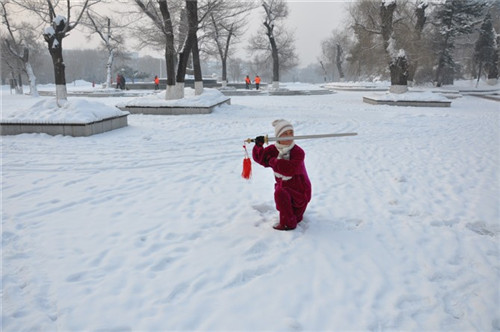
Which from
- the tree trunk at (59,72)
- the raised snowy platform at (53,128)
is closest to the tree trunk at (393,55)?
the tree trunk at (59,72)

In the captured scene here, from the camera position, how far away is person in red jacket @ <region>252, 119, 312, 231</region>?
3834 mm

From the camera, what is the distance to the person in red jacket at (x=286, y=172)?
3.83m

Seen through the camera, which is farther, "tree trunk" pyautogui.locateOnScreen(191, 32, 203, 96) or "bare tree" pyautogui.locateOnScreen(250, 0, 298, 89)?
"bare tree" pyautogui.locateOnScreen(250, 0, 298, 89)

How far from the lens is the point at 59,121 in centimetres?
934

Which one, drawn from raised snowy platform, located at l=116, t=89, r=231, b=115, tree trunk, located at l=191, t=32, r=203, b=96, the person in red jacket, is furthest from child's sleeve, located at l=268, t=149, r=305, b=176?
tree trunk, located at l=191, t=32, r=203, b=96

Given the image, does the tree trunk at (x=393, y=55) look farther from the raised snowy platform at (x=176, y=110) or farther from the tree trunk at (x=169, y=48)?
the tree trunk at (x=169, y=48)

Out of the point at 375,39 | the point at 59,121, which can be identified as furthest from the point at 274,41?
the point at 59,121

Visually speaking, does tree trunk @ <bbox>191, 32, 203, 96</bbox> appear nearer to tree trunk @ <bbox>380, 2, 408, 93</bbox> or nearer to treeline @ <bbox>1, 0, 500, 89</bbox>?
treeline @ <bbox>1, 0, 500, 89</bbox>

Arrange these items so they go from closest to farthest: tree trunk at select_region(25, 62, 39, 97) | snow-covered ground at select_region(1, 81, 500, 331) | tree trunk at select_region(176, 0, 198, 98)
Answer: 1. snow-covered ground at select_region(1, 81, 500, 331)
2. tree trunk at select_region(176, 0, 198, 98)
3. tree trunk at select_region(25, 62, 39, 97)

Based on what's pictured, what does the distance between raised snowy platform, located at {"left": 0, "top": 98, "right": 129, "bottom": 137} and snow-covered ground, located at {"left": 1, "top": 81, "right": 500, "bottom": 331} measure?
204cm

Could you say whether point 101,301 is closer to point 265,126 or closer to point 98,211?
point 98,211

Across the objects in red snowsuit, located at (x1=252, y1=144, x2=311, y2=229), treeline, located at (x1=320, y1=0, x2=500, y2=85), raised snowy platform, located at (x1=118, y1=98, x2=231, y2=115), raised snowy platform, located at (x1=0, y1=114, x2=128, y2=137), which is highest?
treeline, located at (x1=320, y1=0, x2=500, y2=85)

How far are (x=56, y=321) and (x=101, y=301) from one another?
320mm

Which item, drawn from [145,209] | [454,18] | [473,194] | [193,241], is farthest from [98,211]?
[454,18]
